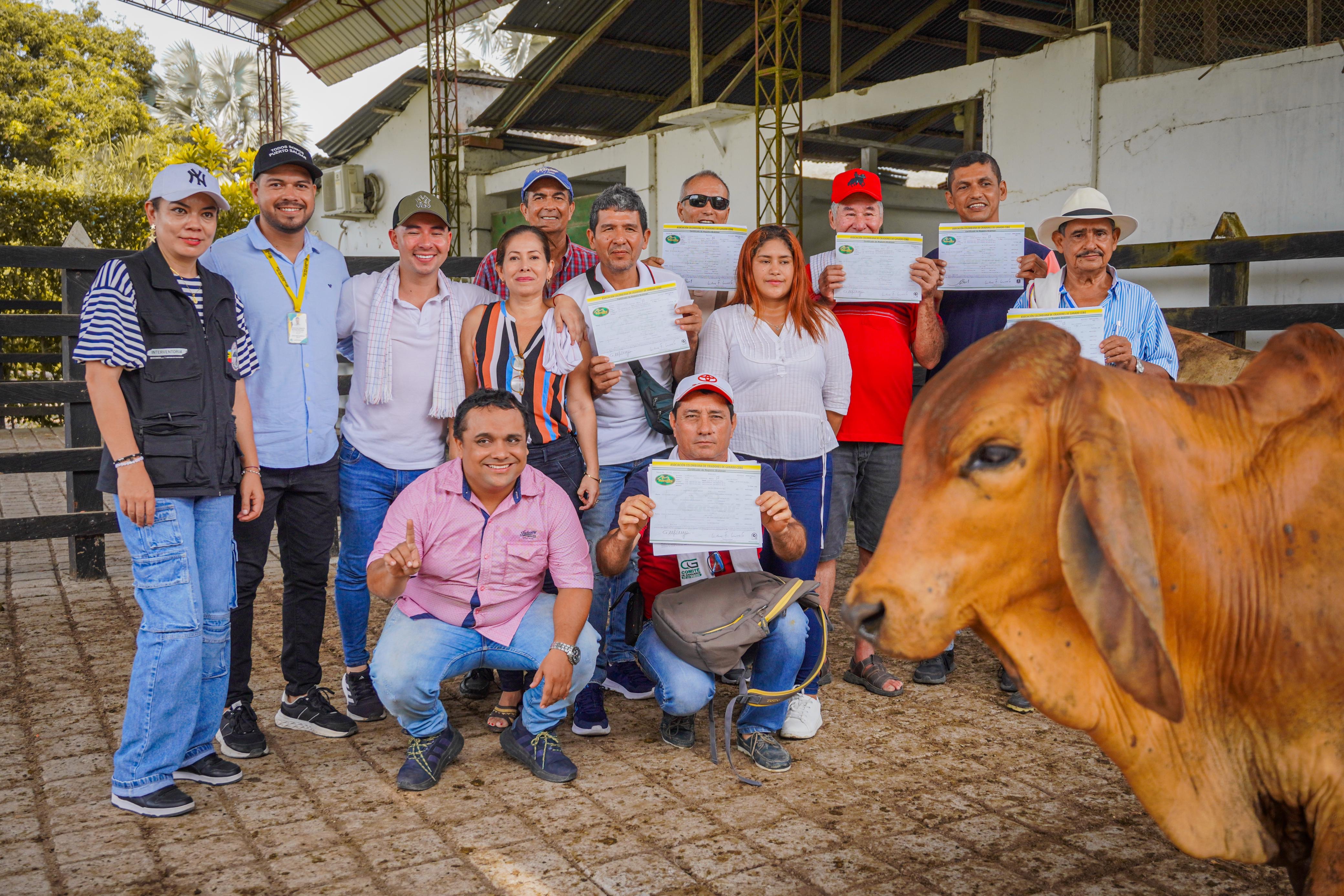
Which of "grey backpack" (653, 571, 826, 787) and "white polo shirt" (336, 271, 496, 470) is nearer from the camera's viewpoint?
"grey backpack" (653, 571, 826, 787)

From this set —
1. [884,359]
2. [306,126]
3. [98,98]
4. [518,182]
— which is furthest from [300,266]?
[306,126]

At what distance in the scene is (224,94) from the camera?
5056cm

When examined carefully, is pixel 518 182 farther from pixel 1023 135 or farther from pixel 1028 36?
pixel 1023 135

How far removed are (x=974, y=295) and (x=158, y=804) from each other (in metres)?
3.65

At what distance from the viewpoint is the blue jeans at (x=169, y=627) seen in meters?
3.32

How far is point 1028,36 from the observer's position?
44.5 feet

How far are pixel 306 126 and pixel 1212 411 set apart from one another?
180 ft

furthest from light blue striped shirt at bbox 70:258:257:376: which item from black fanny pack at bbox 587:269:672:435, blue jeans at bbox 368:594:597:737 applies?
black fanny pack at bbox 587:269:672:435

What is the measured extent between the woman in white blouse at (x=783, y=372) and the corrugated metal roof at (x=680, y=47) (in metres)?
9.86

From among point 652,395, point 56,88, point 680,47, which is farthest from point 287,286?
point 56,88

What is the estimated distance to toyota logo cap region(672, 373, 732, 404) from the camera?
12.3ft

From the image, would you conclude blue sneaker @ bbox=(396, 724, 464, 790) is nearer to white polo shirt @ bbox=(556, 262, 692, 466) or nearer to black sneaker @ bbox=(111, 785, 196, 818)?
black sneaker @ bbox=(111, 785, 196, 818)

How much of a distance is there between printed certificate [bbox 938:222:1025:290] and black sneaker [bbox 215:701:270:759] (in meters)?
3.18

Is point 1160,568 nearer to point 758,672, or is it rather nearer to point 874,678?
point 758,672
